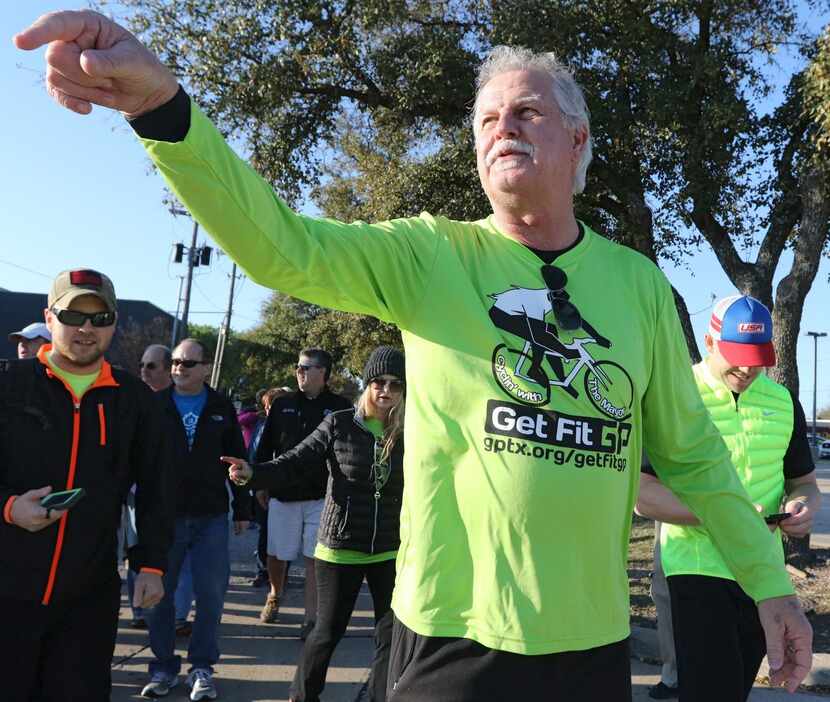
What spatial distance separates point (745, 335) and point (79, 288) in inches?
114

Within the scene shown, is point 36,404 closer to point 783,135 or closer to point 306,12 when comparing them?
point 306,12

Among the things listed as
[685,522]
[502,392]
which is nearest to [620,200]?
[685,522]

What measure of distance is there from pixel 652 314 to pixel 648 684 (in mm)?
4058

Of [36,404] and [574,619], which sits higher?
[36,404]

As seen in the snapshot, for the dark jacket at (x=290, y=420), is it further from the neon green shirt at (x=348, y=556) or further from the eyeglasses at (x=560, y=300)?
the eyeglasses at (x=560, y=300)

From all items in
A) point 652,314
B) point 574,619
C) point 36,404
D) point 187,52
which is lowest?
point 574,619

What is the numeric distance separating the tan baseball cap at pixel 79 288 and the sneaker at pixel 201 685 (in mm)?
2519


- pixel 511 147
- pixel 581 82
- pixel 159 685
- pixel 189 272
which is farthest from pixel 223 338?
pixel 511 147

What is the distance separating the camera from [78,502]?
3.14 m

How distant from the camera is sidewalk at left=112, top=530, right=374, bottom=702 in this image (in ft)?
16.6

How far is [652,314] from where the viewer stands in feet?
6.55

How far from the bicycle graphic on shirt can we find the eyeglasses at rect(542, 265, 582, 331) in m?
0.04

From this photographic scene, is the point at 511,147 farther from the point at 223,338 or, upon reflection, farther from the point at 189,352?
the point at 223,338

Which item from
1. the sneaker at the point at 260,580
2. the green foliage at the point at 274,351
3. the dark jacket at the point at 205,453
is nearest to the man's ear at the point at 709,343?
the dark jacket at the point at 205,453
